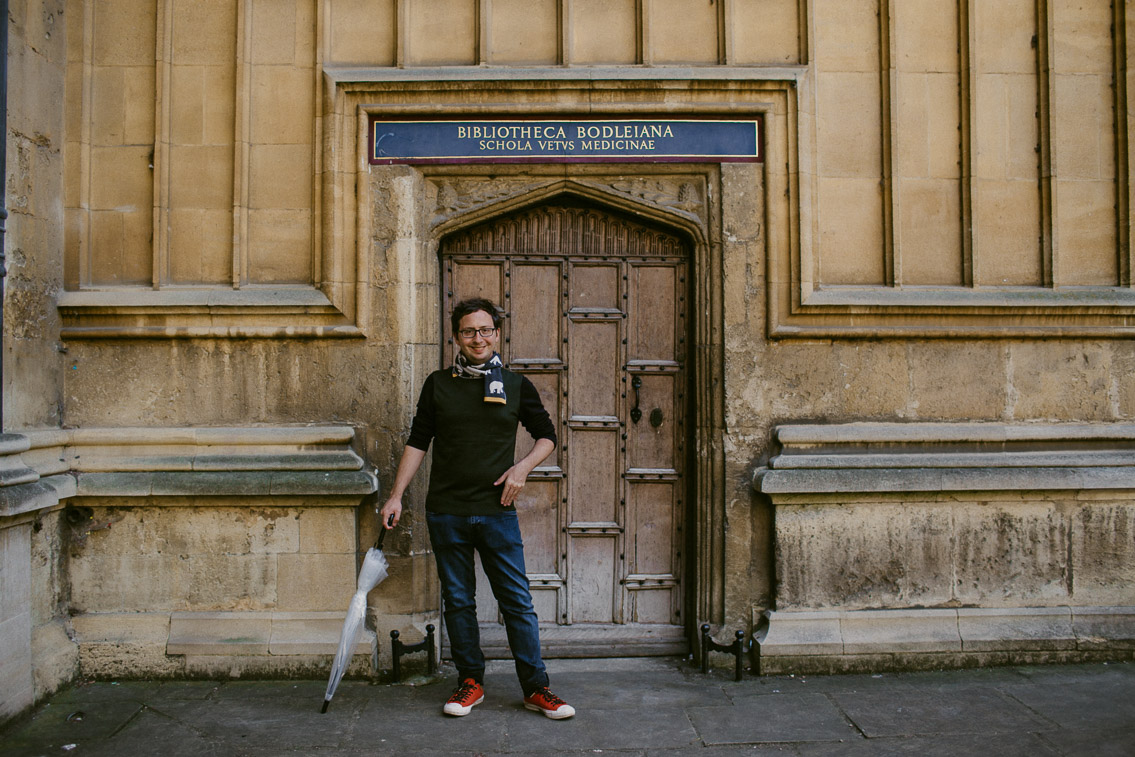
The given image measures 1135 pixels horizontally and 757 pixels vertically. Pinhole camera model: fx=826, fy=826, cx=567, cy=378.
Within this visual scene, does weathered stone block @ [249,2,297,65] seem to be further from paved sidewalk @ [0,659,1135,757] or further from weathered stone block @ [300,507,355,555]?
paved sidewalk @ [0,659,1135,757]

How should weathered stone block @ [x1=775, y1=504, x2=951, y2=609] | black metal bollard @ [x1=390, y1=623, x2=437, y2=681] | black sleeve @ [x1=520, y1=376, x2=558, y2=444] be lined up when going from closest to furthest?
black sleeve @ [x1=520, y1=376, x2=558, y2=444] → black metal bollard @ [x1=390, y1=623, x2=437, y2=681] → weathered stone block @ [x1=775, y1=504, x2=951, y2=609]

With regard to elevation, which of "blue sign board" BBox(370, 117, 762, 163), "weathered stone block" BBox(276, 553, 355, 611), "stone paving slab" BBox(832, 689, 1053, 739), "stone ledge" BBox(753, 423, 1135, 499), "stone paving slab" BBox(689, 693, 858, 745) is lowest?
"stone paving slab" BBox(689, 693, 858, 745)

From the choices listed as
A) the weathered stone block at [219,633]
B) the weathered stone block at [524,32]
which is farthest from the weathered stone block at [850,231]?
the weathered stone block at [219,633]

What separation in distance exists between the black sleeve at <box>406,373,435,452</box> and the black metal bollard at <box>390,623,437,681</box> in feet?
4.21

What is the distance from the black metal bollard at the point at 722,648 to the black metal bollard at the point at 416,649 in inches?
67.1

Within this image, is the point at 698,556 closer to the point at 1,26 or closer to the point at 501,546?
the point at 501,546

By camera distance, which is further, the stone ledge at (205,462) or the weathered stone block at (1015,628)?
the weathered stone block at (1015,628)

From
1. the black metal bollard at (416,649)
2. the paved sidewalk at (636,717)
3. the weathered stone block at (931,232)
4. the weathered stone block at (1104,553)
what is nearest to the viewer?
the paved sidewalk at (636,717)

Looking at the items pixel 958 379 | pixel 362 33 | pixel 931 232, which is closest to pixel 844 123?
pixel 931 232

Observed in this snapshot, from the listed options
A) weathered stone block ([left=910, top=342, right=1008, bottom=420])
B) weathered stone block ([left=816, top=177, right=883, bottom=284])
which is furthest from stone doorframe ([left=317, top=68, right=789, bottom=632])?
weathered stone block ([left=910, top=342, right=1008, bottom=420])

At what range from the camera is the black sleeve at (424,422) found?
4598mm

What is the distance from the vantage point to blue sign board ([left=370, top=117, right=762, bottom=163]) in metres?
5.40

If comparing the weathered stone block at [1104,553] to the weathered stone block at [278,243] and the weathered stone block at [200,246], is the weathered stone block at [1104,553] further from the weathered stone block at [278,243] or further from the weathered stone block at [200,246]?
the weathered stone block at [200,246]

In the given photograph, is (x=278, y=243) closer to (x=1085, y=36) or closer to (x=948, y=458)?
(x=948, y=458)
